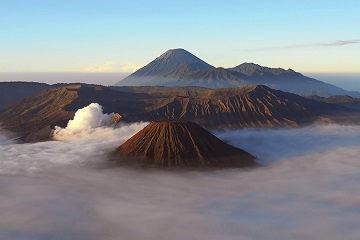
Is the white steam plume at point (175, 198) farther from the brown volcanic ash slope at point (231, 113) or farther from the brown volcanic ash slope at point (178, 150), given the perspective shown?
the brown volcanic ash slope at point (231, 113)

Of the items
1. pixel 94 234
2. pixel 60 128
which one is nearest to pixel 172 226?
pixel 94 234

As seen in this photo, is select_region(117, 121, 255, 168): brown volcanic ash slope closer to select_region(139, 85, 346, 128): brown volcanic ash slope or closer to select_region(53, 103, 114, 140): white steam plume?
select_region(53, 103, 114, 140): white steam plume

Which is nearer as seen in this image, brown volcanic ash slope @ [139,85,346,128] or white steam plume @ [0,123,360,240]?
white steam plume @ [0,123,360,240]

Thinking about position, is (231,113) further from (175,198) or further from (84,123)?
(175,198)

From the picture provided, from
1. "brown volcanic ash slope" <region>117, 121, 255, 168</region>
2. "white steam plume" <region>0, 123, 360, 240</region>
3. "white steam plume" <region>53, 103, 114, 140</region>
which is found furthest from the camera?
"white steam plume" <region>53, 103, 114, 140</region>

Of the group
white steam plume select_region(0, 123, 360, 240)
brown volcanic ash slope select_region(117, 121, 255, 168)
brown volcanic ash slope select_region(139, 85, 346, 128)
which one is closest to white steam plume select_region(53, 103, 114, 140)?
brown volcanic ash slope select_region(139, 85, 346, 128)

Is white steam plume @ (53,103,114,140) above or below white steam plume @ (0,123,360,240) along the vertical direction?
above

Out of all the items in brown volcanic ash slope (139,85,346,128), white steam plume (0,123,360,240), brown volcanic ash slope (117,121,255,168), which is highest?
brown volcanic ash slope (139,85,346,128)

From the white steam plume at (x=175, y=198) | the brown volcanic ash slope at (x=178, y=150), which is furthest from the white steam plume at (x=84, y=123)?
the brown volcanic ash slope at (x=178, y=150)

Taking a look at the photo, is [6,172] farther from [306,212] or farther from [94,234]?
[306,212]
